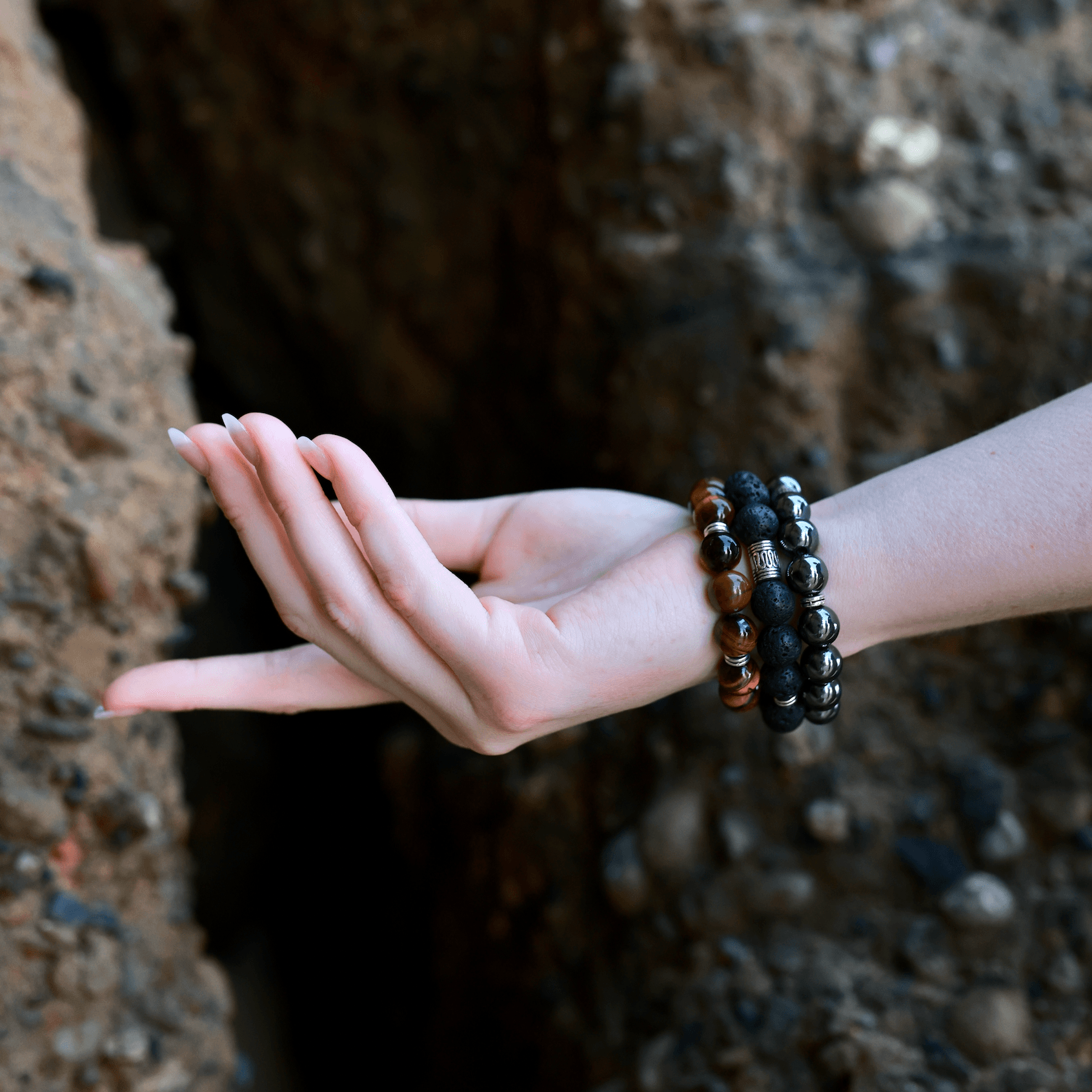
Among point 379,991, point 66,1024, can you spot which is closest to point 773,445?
point 66,1024

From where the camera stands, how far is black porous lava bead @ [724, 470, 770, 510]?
2.26 feet

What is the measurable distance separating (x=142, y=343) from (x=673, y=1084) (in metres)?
1.08

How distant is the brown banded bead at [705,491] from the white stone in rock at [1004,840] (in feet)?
1.97

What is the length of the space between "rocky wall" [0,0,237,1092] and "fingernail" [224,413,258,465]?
38 centimetres

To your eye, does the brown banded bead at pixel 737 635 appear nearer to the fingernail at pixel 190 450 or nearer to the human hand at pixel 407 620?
the human hand at pixel 407 620

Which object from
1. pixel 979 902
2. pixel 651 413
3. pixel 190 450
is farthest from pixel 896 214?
pixel 190 450

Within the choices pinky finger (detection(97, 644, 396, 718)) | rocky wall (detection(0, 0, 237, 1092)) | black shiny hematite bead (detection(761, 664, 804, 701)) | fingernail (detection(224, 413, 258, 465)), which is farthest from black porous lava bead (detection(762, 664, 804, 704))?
rocky wall (detection(0, 0, 237, 1092))

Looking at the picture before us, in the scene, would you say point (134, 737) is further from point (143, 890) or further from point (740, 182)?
point (740, 182)

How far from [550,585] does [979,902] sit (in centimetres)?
66

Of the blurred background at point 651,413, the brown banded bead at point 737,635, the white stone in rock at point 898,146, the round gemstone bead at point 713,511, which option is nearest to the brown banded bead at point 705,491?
the round gemstone bead at point 713,511

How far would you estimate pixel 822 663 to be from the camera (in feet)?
2.15

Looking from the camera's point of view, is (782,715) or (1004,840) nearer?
(782,715)

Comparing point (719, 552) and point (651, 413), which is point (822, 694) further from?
point (651, 413)

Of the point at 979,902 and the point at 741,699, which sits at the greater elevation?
the point at 741,699
